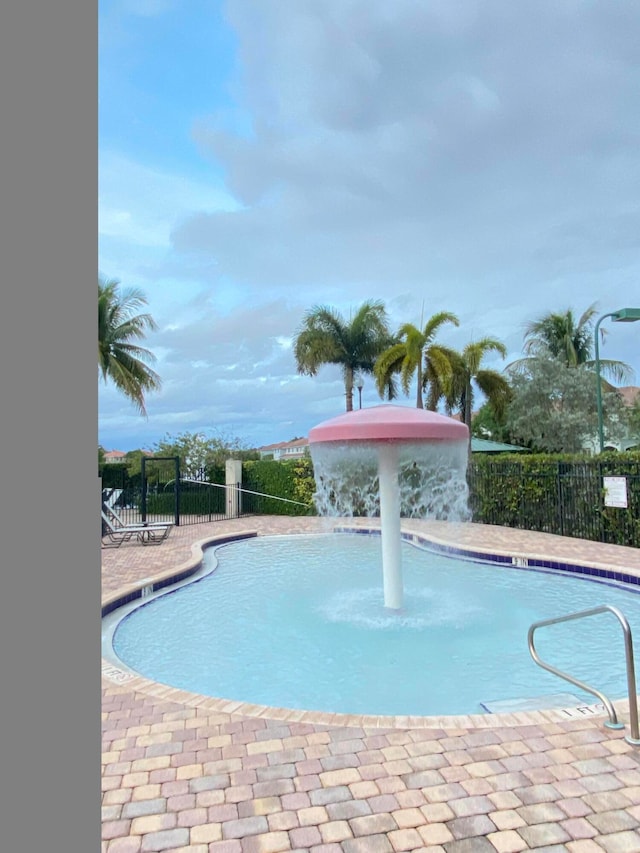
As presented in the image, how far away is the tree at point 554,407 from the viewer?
2542 cm

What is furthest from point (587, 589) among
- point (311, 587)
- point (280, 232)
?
point (280, 232)

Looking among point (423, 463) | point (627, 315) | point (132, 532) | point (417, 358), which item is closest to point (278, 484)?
point (417, 358)

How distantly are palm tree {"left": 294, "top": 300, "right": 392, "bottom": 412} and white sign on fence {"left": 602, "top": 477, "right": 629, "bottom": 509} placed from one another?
1367 cm

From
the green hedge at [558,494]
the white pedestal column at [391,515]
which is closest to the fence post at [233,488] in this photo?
the green hedge at [558,494]

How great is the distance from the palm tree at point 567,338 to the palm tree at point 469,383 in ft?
32.9

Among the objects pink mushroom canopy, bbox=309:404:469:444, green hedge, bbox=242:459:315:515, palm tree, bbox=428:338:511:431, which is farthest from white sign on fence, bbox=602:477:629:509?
green hedge, bbox=242:459:315:515

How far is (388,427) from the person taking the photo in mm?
6492

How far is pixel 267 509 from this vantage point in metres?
→ 20.8

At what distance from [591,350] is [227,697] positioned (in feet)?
106

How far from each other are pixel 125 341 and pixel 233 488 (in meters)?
7.16

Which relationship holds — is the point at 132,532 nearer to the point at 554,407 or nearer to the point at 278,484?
the point at 278,484

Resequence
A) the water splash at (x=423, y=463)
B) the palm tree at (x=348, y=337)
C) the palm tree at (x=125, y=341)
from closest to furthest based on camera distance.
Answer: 1. the water splash at (x=423, y=463)
2. the palm tree at (x=125, y=341)
3. the palm tree at (x=348, y=337)

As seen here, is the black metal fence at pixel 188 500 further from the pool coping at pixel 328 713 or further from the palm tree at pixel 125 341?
the pool coping at pixel 328 713

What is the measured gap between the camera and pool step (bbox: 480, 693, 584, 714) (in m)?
4.41
